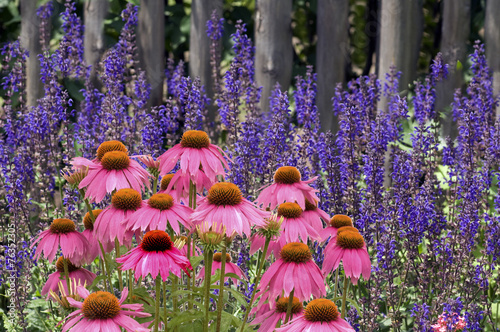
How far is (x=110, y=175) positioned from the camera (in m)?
2.06

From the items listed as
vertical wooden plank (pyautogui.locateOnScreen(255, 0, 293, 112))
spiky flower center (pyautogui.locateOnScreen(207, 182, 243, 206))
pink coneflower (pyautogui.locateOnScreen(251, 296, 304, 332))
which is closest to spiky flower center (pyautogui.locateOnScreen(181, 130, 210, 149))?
spiky flower center (pyautogui.locateOnScreen(207, 182, 243, 206))

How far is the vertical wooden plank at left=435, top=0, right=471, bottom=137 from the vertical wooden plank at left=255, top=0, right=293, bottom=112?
53.1 inches

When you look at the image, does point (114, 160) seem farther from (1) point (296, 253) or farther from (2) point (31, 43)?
(2) point (31, 43)

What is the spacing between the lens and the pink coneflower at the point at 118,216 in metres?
1.94

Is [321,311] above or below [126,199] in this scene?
below

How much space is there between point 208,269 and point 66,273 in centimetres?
53

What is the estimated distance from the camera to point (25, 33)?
5.60 m

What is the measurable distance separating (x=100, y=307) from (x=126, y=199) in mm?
398

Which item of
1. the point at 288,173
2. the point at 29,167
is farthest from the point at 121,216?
the point at 29,167

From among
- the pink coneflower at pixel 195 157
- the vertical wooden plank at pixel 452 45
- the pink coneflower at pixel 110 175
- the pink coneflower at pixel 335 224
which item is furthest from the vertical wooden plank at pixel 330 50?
the pink coneflower at pixel 110 175

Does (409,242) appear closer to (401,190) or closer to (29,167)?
(401,190)

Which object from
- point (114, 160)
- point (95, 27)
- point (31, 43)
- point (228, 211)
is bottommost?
point (228, 211)

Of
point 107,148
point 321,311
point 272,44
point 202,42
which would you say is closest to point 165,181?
point 107,148

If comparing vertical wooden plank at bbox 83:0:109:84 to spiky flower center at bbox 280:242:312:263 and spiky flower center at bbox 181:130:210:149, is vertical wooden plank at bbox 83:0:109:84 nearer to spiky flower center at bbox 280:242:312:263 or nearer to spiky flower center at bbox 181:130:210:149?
spiky flower center at bbox 181:130:210:149
